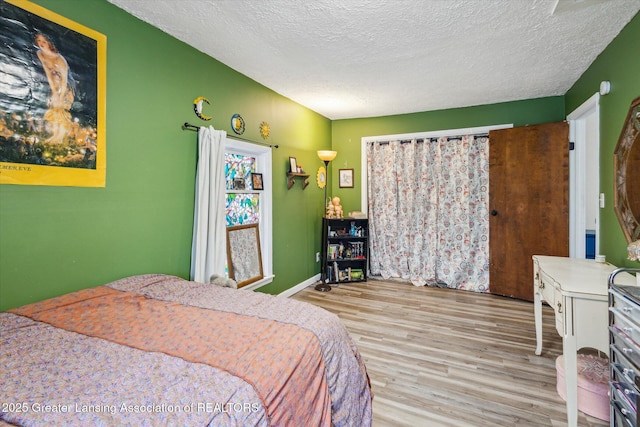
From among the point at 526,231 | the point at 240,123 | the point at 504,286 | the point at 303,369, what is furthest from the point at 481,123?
the point at 303,369

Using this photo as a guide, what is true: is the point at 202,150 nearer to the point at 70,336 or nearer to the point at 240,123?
the point at 240,123

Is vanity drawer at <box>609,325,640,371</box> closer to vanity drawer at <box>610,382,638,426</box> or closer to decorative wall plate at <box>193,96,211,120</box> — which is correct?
vanity drawer at <box>610,382,638,426</box>

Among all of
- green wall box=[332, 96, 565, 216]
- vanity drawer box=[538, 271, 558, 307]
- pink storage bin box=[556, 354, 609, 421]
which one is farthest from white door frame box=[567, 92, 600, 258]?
pink storage bin box=[556, 354, 609, 421]

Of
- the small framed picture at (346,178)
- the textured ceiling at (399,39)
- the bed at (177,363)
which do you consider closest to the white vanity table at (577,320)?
the bed at (177,363)

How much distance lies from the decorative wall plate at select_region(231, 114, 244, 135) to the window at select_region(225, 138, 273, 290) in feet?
0.37

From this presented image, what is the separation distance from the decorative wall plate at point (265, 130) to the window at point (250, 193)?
14 centimetres

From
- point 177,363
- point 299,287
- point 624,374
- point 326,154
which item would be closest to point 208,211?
point 177,363

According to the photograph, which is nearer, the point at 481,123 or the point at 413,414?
the point at 413,414

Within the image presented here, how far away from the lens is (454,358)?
2.44 m

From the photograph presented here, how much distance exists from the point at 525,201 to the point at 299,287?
2.99m

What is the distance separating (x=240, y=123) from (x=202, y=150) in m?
0.70

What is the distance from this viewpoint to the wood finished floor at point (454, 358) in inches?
71.9

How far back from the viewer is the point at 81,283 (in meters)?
1.83

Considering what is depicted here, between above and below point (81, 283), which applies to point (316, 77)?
above
